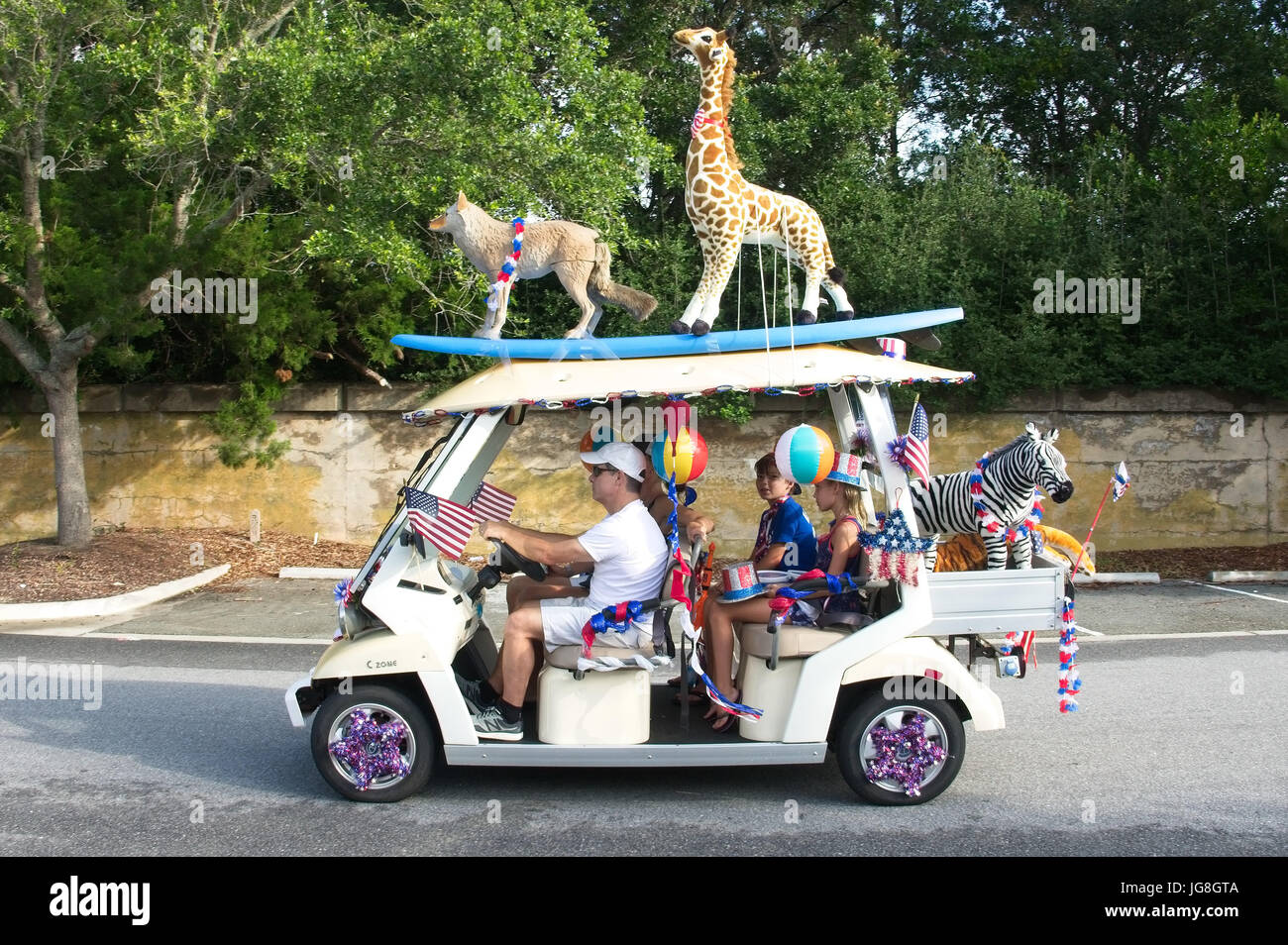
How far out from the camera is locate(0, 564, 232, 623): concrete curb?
36.3 feet

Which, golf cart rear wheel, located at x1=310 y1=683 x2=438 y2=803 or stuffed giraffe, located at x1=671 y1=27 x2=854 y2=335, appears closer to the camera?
golf cart rear wheel, located at x1=310 y1=683 x2=438 y2=803

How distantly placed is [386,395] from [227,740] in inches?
325

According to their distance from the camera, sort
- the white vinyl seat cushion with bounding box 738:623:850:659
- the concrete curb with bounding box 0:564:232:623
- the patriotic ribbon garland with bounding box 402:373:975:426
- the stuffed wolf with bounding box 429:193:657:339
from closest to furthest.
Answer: the patriotic ribbon garland with bounding box 402:373:975:426, the white vinyl seat cushion with bounding box 738:623:850:659, the stuffed wolf with bounding box 429:193:657:339, the concrete curb with bounding box 0:564:232:623

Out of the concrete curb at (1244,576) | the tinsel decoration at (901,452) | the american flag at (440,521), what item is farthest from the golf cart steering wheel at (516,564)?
the concrete curb at (1244,576)

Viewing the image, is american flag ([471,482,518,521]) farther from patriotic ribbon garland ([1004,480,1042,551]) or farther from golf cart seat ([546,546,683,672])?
patriotic ribbon garland ([1004,480,1042,551])

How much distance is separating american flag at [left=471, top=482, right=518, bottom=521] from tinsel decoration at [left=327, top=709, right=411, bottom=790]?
49.9 inches

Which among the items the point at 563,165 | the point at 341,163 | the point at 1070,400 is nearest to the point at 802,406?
the point at 1070,400

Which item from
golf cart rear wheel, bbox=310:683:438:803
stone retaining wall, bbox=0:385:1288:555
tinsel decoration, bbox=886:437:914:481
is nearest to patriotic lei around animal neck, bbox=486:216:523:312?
golf cart rear wheel, bbox=310:683:438:803

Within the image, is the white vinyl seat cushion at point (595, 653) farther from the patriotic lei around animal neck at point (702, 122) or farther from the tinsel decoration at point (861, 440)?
the patriotic lei around animal neck at point (702, 122)

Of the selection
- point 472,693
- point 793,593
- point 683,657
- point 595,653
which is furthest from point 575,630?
point 793,593

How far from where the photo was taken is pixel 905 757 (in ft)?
18.5

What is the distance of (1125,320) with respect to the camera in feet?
47.3

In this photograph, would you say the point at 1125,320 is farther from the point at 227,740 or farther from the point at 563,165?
the point at 227,740

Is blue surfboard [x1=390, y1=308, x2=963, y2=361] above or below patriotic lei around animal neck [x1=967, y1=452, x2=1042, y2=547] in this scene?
above
